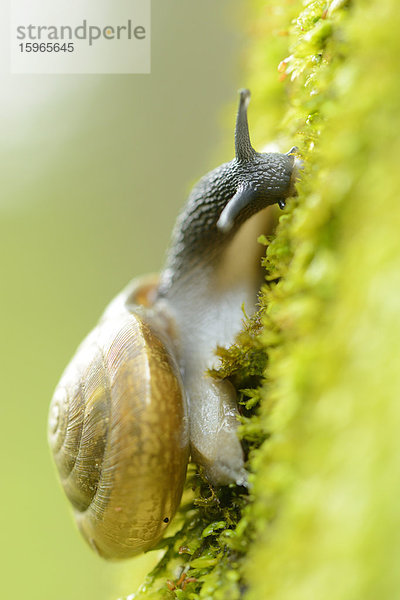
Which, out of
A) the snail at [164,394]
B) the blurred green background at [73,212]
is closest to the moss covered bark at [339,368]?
the snail at [164,394]

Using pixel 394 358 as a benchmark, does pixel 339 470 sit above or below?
below

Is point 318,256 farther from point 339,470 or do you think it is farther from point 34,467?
point 34,467

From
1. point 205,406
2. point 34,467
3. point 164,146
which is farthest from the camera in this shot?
point 164,146

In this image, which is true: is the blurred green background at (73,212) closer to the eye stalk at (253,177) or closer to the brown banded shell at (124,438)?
the eye stalk at (253,177)

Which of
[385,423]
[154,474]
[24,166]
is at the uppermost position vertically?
[24,166]

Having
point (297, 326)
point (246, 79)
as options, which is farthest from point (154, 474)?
point (246, 79)

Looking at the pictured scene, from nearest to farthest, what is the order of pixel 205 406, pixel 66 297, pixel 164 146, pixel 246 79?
pixel 205 406 → pixel 246 79 → pixel 66 297 → pixel 164 146

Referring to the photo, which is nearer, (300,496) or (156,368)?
(300,496)

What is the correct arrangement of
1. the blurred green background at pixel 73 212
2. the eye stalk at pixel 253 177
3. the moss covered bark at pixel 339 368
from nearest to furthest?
the moss covered bark at pixel 339 368 → the eye stalk at pixel 253 177 → the blurred green background at pixel 73 212

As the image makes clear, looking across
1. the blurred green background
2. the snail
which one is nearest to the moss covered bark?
the snail
